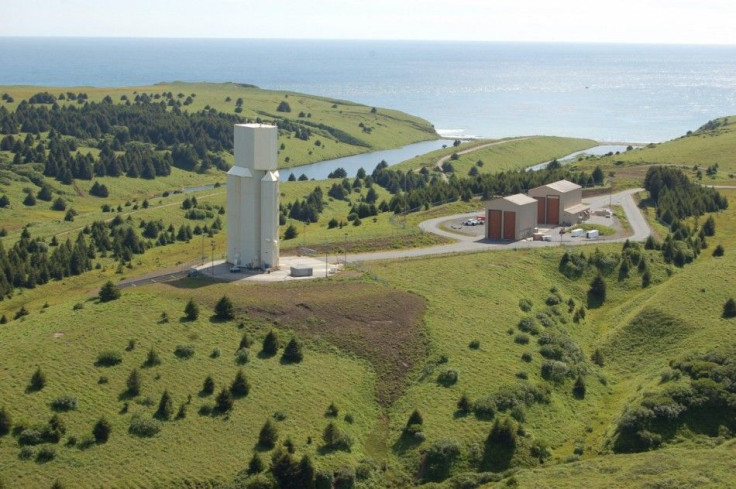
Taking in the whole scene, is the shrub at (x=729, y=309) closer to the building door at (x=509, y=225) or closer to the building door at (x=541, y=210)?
the building door at (x=509, y=225)

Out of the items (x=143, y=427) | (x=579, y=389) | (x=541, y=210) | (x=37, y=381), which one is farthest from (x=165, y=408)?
(x=541, y=210)

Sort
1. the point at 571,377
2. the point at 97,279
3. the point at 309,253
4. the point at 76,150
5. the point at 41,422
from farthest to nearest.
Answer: the point at 76,150 → the point at 97,279 → the point at 309,253 → the point at 571,377 → the point at 41,422

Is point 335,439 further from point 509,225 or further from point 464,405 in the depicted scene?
point 509,225

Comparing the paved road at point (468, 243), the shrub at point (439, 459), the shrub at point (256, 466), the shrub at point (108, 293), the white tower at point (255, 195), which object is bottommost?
the shrub at point (439, 459)

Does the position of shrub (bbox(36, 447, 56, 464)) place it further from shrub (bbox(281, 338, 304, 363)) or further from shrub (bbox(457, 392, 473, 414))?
shrub (bbox(457, 392, 473, 414))

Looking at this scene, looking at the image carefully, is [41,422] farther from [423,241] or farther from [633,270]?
[633,270]

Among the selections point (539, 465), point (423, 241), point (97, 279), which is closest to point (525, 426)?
point (539, 465)

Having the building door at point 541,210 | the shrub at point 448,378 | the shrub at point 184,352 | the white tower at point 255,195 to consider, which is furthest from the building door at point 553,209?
the shrub at point 184,352
